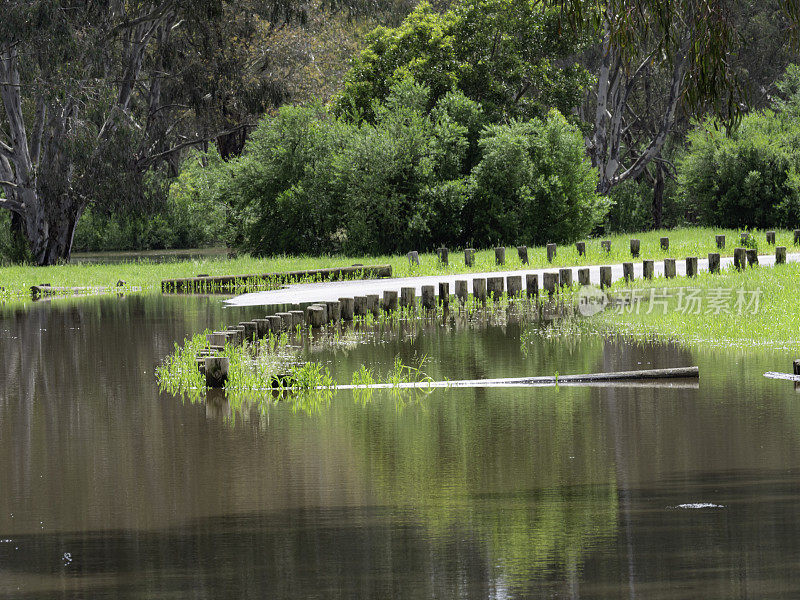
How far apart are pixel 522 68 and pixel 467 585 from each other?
41.6 metres

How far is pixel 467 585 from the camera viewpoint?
7852 mm

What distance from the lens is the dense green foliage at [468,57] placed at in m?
46.8

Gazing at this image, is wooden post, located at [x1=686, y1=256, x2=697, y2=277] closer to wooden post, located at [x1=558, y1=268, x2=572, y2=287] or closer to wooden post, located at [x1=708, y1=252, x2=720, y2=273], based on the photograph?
wooden post, located at [x1=708, y1=252, x2=720, y2=273]

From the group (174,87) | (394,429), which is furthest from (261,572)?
(174,87)

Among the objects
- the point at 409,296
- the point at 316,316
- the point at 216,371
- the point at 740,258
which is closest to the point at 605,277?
the point at 740,258

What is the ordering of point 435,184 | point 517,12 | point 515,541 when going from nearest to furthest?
point 515,541 → point 435,184 → point 517,12

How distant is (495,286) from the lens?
26922 mm

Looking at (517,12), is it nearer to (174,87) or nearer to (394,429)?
(174,87)

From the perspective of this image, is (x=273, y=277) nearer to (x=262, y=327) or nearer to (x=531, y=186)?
(x=531, y=186)

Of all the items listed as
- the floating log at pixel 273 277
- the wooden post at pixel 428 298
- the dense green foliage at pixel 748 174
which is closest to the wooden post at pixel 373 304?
the wooden post at pixel 428 298

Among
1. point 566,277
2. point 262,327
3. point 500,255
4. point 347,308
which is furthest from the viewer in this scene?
point 500,255

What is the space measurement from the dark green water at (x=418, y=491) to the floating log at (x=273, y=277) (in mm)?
16567

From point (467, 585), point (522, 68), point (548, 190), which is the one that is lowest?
point (467, 585)

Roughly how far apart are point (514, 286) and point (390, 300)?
3166 mm
